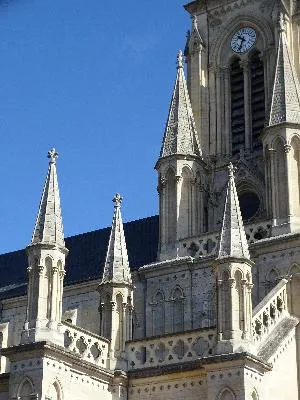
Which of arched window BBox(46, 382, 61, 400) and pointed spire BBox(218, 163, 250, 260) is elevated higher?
pointed spire BBox(218, 163, 250, 260)

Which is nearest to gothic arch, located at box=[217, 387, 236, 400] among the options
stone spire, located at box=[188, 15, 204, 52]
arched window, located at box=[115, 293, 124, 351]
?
arched window, located at box=[115, 293, 124, 351]

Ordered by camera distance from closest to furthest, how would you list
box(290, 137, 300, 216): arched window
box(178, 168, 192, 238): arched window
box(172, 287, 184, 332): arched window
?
box(290, 137, 300, 216): arched window < box(172, 287, 184, 332): arched window < box(178, 168, 192, 238): arched window

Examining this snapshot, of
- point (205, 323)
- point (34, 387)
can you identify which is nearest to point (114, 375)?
point (34, 387)

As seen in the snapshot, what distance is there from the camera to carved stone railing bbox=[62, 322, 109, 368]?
2748cm

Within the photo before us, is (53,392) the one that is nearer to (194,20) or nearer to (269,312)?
(269,312)

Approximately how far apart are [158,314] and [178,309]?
0.96 meters

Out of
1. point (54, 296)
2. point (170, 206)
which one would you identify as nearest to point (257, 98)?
point (170, 206)

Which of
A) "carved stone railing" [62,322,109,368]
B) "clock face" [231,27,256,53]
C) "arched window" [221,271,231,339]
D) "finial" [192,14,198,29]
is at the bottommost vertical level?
"carved stone railing" [62,322,109,368]

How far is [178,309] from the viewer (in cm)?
3497

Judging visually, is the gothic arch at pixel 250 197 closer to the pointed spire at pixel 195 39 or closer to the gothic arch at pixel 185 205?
the gothic arch at pixel 185 205

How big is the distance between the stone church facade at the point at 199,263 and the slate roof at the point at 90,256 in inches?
3.5

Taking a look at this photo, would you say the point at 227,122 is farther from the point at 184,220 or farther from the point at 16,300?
the point at 16,300

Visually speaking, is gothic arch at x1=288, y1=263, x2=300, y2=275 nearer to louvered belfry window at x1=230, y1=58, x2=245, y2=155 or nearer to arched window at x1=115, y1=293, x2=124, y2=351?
arched window at x1=115, y1=293, x2=124, y2=351

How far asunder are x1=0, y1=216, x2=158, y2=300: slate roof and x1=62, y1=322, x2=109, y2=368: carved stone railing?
1068 centimetres
